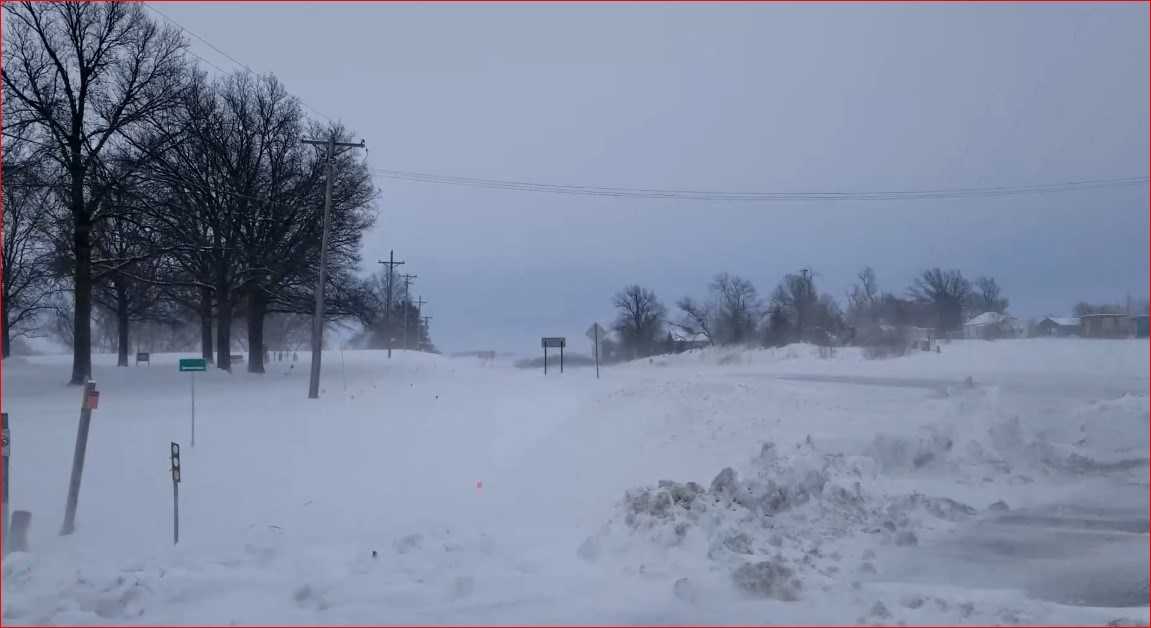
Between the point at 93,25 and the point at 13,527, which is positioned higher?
the point at 93,25

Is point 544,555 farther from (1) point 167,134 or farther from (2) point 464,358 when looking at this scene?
(2) point 464,358

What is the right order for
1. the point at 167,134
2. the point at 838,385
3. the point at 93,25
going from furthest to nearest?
1. the point at 167,134
2. the point at 93,25
3. the point at 838,385

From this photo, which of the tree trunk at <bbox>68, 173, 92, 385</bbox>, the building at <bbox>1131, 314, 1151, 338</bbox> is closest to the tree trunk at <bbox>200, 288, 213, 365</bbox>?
the tree trunk at <bbox>68, 173, 92, 385</bbox>

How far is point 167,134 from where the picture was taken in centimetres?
2798

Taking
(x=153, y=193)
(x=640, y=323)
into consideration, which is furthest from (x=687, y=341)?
(x=153, y=193)

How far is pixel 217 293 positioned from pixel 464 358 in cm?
1846

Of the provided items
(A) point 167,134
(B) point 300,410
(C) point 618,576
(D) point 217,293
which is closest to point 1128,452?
(C) point 618,576

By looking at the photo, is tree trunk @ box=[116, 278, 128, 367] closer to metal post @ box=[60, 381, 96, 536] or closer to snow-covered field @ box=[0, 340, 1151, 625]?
snow-covered field @ box=[0, 340, 1151, 625]

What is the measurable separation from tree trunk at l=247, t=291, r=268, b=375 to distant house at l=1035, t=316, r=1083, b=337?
28.4 meters

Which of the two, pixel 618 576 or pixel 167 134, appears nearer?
pixel 618 576

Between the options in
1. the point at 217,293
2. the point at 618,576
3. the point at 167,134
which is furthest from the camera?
the point at 217,293

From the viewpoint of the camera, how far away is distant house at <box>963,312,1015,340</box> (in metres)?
17.0

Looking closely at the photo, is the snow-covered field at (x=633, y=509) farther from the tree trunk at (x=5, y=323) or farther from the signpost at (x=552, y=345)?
the signpost at (x=552, y=345)

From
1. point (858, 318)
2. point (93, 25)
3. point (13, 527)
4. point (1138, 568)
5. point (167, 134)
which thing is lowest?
point (1138, 568)
